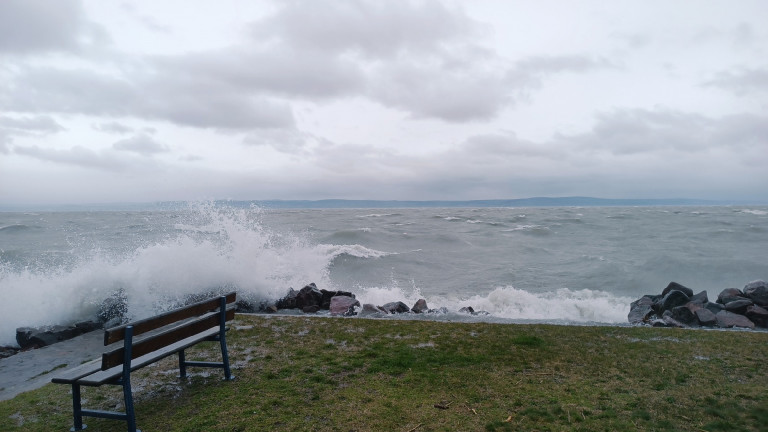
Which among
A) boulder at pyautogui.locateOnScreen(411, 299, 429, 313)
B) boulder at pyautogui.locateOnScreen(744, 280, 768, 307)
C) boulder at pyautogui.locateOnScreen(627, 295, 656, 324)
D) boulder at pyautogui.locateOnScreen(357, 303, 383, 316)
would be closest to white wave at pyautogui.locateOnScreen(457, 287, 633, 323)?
boulder at pyautogui.locateOnScreen(627, 295, 656, 324)

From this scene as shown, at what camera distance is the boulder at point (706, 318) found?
10633 millimetres

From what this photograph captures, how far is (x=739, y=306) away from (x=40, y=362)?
14.5 meters

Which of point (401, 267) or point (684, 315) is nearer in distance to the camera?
point (684, 315)

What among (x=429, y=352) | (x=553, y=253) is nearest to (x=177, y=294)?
(x=429, y=352)

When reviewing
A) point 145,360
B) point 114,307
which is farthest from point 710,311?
point 114,307

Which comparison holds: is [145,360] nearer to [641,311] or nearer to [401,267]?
[641,311]

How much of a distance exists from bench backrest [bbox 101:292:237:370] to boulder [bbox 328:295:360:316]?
550cm

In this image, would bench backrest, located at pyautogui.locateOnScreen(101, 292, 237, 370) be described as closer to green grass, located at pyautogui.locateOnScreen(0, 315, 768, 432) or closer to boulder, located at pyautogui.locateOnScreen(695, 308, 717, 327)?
green grass, located at pyautogui.locateOnScreen(0, 315, 768, 432)

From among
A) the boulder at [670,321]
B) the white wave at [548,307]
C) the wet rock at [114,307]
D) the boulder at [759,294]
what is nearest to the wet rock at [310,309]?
the wet rock at [114,307]

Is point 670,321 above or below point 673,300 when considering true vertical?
below

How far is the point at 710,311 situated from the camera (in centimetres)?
1114

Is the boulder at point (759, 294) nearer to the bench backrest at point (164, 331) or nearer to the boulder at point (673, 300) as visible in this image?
the boulder at point (673, 300)

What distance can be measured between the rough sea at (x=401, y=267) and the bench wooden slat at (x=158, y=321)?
5669mm

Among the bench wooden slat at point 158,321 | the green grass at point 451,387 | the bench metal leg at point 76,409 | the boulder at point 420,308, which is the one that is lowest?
the boulder at point 420,308
